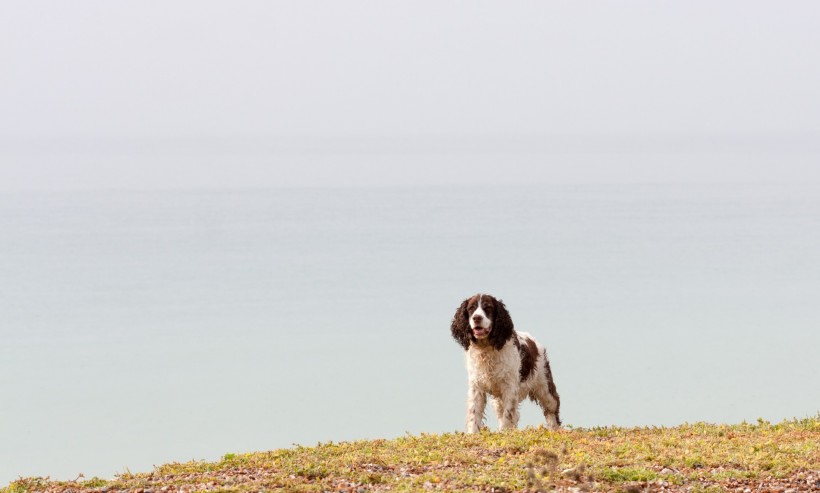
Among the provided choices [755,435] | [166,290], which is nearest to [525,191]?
[166,290]

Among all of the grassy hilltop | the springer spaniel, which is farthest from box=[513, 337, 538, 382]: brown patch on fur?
the grassy hilltop

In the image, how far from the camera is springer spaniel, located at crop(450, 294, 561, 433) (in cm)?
1792

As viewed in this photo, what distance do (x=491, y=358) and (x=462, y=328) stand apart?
1.97ft

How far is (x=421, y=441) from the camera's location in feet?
50.9

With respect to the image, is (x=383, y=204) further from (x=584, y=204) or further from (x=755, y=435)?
(x=755, y=435)

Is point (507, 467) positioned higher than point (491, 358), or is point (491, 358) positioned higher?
point (491, 358)

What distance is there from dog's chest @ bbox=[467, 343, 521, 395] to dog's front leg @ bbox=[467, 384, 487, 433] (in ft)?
0.36

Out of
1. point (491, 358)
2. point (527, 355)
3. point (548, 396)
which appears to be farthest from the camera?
point (548, 396)

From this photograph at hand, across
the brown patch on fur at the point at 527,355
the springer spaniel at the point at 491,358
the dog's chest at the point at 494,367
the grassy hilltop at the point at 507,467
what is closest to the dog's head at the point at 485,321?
the springer spaniel at the point at 491,358

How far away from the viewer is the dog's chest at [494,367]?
18.0 metres

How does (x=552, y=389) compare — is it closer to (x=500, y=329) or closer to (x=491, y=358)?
(x=491, y=358)

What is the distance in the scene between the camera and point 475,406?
59.4 feet

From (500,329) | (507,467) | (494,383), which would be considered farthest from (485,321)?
(507,467)

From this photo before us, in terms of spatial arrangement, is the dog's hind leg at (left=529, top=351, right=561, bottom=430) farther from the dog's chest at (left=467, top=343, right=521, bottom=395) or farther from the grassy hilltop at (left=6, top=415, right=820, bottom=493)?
the grassy hilltop at (left=6, top=415, right=820, bottom=493)
